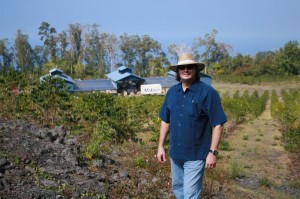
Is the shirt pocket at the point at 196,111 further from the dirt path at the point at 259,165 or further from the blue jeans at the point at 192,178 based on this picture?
the dirt path at the point at 259,165

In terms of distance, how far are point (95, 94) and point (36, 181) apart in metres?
6.79

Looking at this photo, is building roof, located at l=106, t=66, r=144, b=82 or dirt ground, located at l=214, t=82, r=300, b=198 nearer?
dirt ground, located at l=214, t=82, r=300, b=198

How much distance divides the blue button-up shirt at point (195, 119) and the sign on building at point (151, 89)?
34311 mm

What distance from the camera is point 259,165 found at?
9594mm

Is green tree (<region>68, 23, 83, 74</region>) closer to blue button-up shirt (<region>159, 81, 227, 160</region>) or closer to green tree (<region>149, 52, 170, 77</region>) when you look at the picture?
green tree (<region>149, 52, 170, 77</region>)

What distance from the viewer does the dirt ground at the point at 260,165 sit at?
6.78 metres

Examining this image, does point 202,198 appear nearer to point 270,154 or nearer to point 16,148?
point 16,148

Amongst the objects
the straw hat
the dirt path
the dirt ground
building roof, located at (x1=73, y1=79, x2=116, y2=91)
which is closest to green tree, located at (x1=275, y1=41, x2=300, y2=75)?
building roof, located at (x1=73, y1=79, x2=116, y2=91)

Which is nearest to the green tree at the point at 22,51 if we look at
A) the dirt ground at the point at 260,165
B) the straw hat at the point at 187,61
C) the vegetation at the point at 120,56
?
the vegetation at the point at 120,56

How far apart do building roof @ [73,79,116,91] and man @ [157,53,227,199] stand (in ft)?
109

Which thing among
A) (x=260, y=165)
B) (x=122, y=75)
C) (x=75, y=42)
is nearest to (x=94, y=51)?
(x=75, y=42)

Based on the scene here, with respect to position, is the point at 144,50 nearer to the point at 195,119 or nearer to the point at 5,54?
the point at 5,54

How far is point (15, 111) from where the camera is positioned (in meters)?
10.2

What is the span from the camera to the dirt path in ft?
22.4
